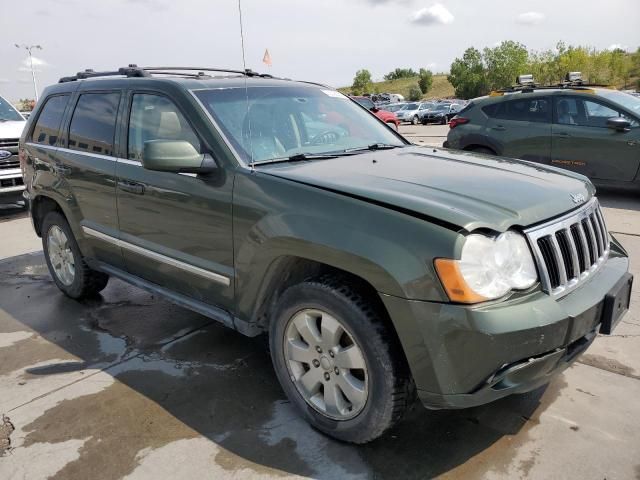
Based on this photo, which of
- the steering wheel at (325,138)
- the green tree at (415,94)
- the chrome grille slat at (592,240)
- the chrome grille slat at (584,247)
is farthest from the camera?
the green tree at (415,94)

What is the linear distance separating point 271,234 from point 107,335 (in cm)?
208

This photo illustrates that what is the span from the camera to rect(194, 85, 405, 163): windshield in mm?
3135

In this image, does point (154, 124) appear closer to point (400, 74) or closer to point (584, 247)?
point (584, 247)

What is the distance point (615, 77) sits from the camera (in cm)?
6488

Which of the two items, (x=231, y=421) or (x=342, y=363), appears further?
(x=231, y=421)

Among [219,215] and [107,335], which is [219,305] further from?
[107,335]

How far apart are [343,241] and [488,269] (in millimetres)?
609

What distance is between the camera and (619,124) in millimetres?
7543

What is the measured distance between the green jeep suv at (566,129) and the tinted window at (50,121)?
21.1 ft

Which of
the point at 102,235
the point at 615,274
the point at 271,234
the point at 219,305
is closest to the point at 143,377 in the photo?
the point at 219,305

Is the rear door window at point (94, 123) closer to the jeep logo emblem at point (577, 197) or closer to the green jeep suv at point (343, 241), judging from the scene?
the green jeep suv at point (343, 241)

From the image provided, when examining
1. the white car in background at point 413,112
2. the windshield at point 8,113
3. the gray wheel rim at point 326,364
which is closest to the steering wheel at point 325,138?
the gray wheel rim at point 326,364

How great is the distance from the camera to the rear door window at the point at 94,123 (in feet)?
12.6

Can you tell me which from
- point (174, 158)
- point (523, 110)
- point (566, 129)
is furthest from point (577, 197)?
point (523, 110)
